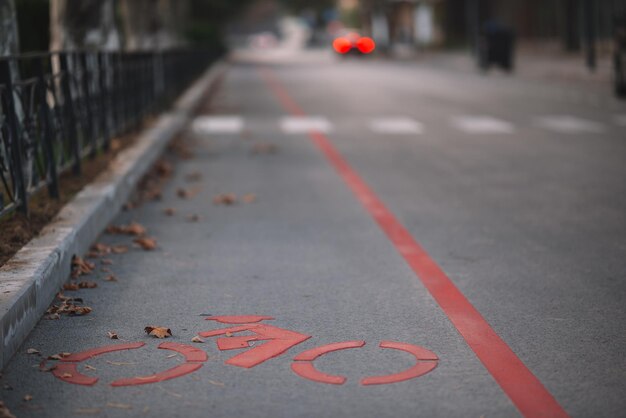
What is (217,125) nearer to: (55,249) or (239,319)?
(55,249)

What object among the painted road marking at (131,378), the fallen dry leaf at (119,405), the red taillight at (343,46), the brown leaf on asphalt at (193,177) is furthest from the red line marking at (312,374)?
the red taillight at (343,46)

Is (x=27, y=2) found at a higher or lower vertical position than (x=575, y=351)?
higher

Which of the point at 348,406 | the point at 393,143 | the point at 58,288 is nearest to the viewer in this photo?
the point at 348,406

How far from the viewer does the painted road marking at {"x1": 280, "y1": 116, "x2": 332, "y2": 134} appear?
18578mm

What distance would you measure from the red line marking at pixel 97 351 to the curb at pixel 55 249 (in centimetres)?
29

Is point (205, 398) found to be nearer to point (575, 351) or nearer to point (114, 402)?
point (114, 402)

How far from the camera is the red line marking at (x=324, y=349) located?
5.33 m

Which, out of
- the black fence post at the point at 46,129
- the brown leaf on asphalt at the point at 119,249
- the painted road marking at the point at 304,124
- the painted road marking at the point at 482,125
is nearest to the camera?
the brown leaf on asphalt at the point at 119,249

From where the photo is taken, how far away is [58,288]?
6.71 metres

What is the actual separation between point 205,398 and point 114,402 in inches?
14.5

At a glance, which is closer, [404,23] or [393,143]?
[393,143]

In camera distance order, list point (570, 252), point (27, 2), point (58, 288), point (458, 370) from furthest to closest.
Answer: point (27, 2) → point (570, 252) → point (58, 288) → point (458, 370)

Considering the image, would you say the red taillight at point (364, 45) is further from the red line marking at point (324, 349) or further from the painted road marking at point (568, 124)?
the red line marking at point (324, 349)

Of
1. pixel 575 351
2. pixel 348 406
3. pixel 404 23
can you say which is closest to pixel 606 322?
pixel 575 351
